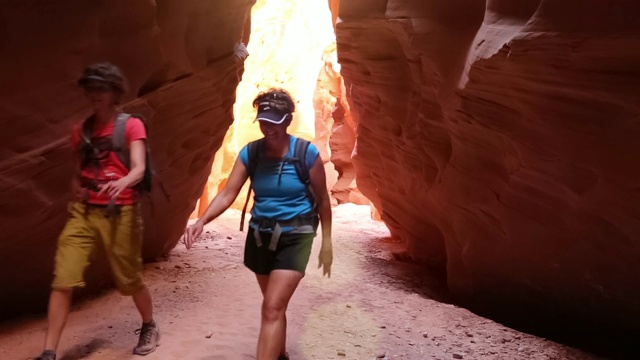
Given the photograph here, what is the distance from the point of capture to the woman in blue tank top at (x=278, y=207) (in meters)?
3.13

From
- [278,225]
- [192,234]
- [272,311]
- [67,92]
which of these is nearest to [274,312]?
[272,311]

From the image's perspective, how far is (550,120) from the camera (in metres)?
4.02

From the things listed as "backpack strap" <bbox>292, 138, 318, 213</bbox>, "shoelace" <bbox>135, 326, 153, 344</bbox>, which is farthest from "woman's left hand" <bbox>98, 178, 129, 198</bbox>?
"shoelace" <bbox>135, 326, 153, 344</bbox>

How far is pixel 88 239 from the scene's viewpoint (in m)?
3.39

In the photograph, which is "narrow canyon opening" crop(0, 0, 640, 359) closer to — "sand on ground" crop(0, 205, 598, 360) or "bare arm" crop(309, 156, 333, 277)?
"sand on ground" crop(0, 205, 598, 360)

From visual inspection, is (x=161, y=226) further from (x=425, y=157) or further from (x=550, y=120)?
(x=550, y=120)

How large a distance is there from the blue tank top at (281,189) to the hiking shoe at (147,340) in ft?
4.37

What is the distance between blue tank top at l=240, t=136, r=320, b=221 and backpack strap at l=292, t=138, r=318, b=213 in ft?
0.06

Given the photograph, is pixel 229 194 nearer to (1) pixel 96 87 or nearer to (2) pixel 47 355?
(1) pixel 96 87

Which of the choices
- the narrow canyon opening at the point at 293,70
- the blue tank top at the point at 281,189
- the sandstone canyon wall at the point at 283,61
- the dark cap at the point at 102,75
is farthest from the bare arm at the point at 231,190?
the sandstone canyon wall at the point at 283,61

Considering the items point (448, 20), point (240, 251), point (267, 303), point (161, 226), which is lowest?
point (240, 251)

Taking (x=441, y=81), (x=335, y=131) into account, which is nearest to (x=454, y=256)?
(x=441, y=81)

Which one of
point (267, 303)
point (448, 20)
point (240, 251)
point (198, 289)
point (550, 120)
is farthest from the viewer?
point (240, 251)

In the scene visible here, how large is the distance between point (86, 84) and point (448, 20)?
130 inches
